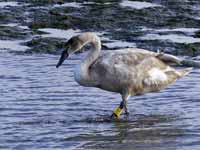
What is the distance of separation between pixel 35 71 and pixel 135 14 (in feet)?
15.2

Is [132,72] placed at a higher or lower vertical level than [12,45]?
higher

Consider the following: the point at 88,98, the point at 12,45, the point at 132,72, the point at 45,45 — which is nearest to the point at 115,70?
the point at 132,72

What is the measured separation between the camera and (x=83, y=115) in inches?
458

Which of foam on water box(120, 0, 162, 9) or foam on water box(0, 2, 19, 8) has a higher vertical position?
foam on water box(120, 0, 162, 9)

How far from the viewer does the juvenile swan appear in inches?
450

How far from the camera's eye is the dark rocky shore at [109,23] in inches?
639

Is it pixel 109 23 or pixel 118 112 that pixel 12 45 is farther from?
pixel 118 112

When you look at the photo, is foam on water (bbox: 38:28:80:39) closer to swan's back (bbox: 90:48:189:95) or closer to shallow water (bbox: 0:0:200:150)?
shallow water (bbox: 0:0:200:150)

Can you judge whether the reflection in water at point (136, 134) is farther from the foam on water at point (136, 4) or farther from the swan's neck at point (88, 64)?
the foam on water at point (136, 4)

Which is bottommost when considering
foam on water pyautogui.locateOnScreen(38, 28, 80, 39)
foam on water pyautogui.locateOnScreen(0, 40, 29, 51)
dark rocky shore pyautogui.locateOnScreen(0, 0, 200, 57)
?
foam on water pyautogui.locateOnScreen(0, 40, 29, 51)

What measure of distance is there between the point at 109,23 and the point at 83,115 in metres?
6.35

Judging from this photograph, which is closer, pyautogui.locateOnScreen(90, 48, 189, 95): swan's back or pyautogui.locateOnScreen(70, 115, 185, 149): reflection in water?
pyautogui.locateOnScreen(70, 115, 185, 149): reflection in water

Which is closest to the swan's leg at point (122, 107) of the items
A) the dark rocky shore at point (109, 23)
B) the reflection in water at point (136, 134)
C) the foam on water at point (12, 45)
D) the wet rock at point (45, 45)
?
the reflection in water at point (136, 134)

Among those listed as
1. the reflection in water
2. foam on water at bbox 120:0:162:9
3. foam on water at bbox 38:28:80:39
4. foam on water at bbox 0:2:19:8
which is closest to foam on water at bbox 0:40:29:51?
foam on water at bbox 38:28:80:39
